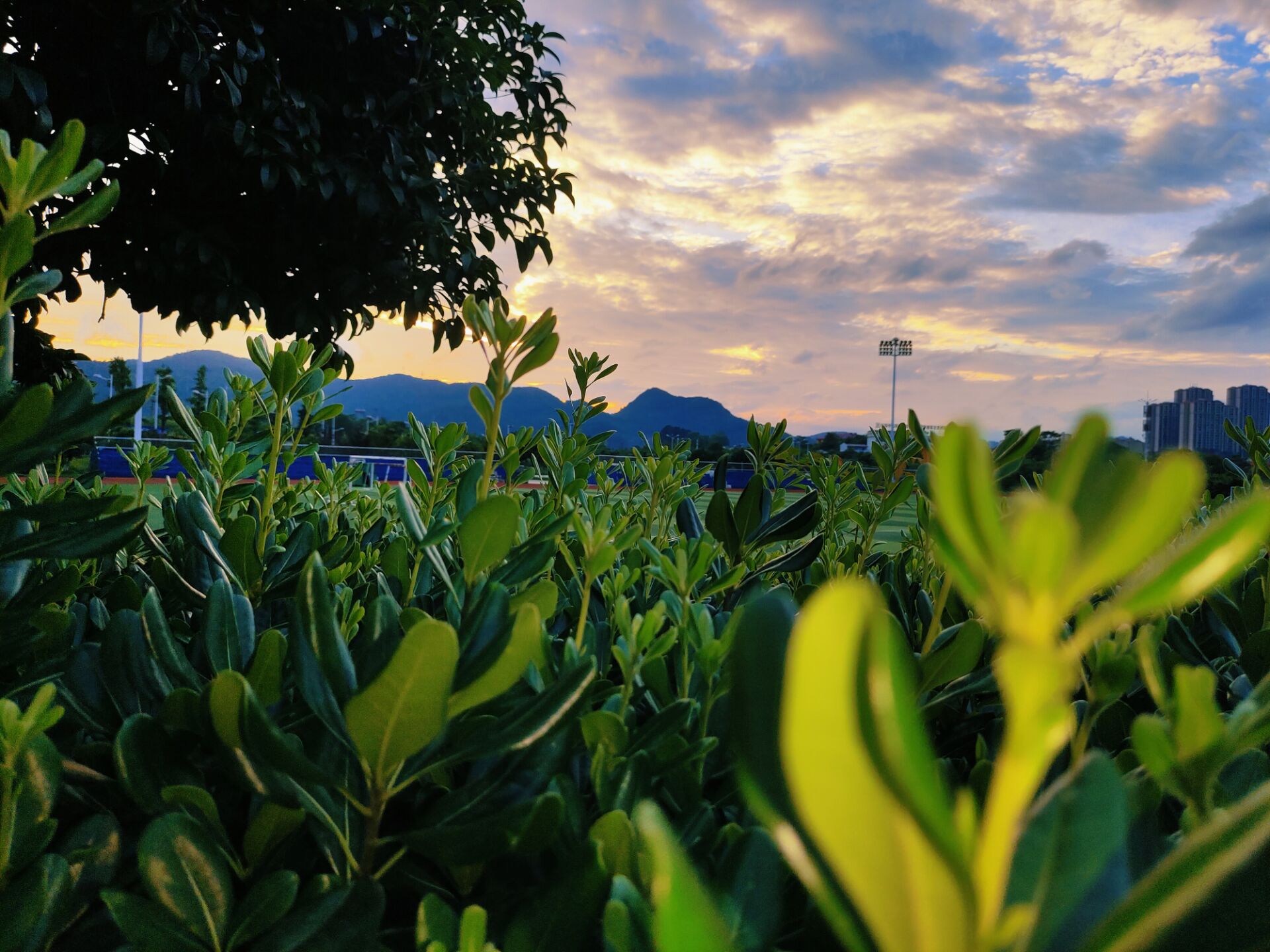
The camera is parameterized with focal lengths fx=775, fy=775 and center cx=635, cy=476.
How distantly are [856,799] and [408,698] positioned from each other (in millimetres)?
218

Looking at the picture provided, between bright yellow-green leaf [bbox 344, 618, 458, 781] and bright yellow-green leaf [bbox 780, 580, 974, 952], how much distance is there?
0.19 m

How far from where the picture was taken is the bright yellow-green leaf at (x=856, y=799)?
18cm

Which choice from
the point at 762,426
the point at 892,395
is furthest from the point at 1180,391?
the point at 762,426

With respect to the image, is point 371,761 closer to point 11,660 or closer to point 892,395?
point 11,660

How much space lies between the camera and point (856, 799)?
192mm

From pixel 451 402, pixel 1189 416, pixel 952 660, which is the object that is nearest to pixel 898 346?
pixel 1189 416

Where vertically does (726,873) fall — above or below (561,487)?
below

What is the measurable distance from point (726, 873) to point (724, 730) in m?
0.20

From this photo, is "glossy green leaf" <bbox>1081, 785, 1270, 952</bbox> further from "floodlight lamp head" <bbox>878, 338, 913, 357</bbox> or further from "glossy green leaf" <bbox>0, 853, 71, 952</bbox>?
"floodlight lamp head" <bbox>878, 338, 913, 357</bbox>

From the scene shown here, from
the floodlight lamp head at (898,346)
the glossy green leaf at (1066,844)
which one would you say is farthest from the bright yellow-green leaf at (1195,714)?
the floodlight lamp head at (898,346)

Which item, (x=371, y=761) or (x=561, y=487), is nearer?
(x=371, y=761)

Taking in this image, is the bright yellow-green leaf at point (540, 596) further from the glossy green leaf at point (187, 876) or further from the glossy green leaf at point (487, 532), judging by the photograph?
the glossy green leaf at point (187, 876)

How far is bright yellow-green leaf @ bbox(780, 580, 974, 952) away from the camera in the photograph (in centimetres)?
18

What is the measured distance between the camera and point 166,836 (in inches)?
15.5
